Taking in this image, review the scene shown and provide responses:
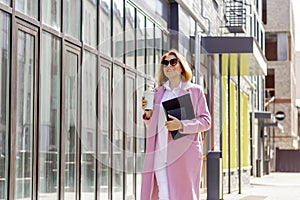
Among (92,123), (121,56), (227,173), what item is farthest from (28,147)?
(227,173)

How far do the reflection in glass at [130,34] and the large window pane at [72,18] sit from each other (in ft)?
7.83

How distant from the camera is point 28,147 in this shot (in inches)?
297

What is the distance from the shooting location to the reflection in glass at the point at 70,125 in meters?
8.78

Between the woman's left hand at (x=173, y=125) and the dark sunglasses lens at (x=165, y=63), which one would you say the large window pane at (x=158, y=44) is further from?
the woman's left hand at (x=173, y=125)

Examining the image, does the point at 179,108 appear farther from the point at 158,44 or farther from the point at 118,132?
the point at 158,44

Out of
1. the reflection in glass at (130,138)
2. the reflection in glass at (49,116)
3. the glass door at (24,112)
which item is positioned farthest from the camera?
the reflection in glass at (130,138)

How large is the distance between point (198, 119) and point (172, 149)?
0.30m

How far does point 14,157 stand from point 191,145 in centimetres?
233

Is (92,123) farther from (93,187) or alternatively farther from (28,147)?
(28,147)

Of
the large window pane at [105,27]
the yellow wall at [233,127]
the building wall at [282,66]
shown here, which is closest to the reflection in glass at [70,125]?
the large window pane at [105,27]

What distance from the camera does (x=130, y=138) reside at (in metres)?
12.0

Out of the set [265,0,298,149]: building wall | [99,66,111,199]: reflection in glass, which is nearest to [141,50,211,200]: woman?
[99,66,111,199]: reflection in glass

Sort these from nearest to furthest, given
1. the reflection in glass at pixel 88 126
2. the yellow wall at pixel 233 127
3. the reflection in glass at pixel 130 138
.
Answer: the reflection in glass at pixel 88 126, the reflection in glass at pixel 130 138, the yellow wall at pixel 233 127

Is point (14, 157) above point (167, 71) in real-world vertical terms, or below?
below
